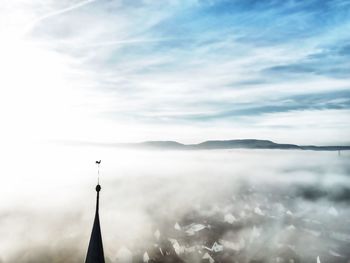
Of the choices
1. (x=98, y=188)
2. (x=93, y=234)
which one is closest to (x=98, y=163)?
(x=98, y=188)

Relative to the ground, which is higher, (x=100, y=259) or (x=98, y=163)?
(x=98, y=163)

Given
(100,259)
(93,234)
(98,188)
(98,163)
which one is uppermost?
(98,163)

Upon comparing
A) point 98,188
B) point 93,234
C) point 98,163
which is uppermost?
point 98,163

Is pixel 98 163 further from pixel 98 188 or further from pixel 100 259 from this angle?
pixel 100 259

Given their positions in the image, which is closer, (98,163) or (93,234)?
(93,234)

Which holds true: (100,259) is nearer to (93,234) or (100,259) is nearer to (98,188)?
(93,234)

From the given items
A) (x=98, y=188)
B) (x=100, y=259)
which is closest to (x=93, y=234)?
(x=100, y=259)

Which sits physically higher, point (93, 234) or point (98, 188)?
point (98, 188)

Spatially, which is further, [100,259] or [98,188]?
[98,188]
